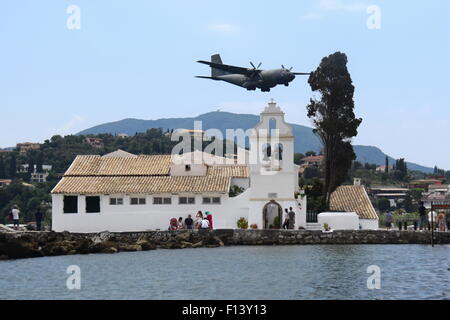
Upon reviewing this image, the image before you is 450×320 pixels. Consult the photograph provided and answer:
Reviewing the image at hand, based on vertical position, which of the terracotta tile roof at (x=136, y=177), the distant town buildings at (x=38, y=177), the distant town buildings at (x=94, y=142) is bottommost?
the terracotta tile roof at (x=136, y=177)

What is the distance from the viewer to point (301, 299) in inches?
1190

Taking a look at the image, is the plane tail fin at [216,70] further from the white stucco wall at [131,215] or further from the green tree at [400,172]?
the green tree at [400,172]

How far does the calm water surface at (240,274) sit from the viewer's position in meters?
31.8

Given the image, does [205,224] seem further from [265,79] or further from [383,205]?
[383,205]

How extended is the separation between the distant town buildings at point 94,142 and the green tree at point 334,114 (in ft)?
350

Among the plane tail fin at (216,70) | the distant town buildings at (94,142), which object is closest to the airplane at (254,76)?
the plane tail fin at (216,70)

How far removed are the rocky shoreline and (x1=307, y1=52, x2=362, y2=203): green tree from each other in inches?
→ 239

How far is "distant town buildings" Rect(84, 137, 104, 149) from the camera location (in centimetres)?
16559

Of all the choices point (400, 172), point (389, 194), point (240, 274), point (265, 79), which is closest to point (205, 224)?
point (265, 79)

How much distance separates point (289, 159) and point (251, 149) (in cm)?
230

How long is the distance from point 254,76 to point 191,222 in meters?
9.63

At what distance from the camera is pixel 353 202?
194ft
